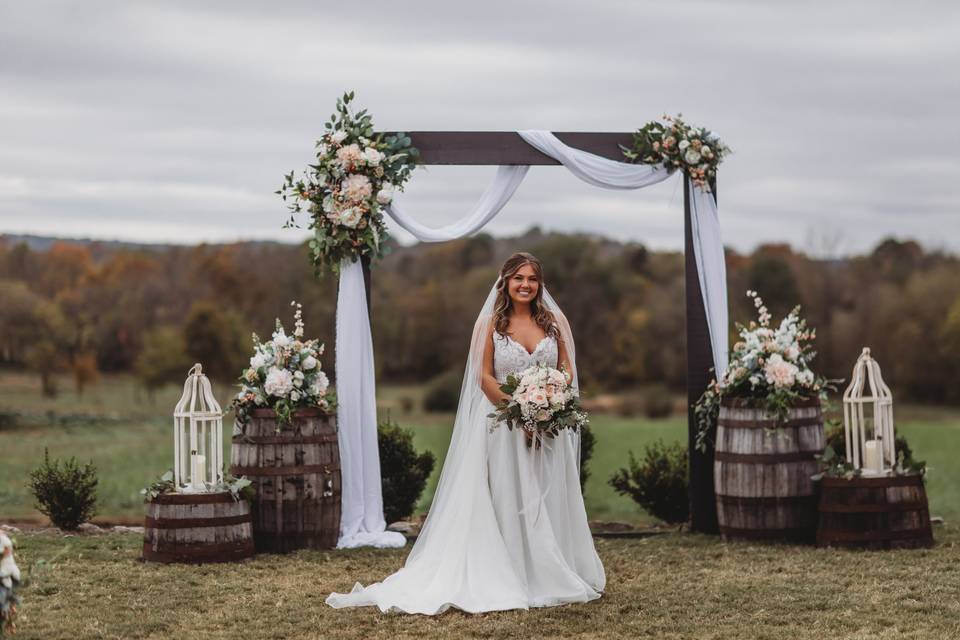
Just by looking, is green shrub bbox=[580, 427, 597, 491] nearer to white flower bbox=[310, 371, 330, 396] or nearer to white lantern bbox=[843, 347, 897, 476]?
white lantern bbox=[843, 347, 897, 476]

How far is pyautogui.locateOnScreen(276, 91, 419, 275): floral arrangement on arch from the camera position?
858 cm

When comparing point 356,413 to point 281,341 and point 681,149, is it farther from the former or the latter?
point 681,149

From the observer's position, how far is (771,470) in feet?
26.3

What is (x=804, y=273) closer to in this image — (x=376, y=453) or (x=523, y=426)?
(x=376, y=453)

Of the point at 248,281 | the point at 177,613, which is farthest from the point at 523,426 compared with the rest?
the point at 248,281

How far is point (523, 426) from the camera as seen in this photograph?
20.7 feet

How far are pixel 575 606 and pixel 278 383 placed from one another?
301 centimetres

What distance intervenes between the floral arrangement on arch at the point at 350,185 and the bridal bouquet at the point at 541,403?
2.79m

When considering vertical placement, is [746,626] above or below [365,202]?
below

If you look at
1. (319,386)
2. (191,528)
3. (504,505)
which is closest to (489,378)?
(504,505)

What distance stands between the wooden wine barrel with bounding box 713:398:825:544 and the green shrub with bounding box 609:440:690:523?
1297 mm

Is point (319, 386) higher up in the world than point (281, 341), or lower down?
lower down

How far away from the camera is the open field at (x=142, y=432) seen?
17250 mm

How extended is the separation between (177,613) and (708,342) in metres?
4.84
